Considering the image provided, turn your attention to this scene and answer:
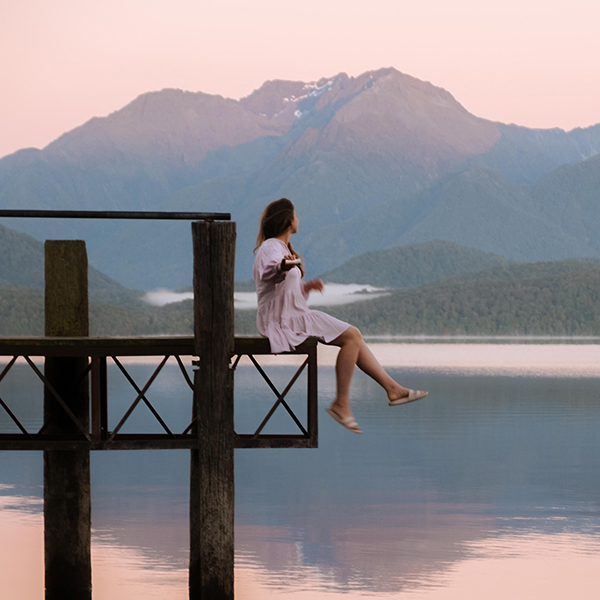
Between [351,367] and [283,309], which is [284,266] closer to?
[283,309]

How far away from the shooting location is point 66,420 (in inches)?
484

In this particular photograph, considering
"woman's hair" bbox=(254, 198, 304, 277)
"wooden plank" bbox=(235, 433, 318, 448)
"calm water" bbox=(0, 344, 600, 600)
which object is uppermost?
"woman's hair" bbox=(254, 198, 304, 277)

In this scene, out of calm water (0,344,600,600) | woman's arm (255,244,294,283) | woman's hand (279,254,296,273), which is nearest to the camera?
woman's hand (279,254,296,273)

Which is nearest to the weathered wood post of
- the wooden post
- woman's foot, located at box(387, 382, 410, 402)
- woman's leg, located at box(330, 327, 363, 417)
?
the wooden post

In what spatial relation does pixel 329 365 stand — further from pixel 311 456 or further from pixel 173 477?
pixel 173 477

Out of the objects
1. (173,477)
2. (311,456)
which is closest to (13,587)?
(173,477)

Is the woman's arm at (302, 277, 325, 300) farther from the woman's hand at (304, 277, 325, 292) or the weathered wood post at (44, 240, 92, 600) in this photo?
the weathered wood post at (44, 240, 92, 600)

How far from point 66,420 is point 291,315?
2920 mm

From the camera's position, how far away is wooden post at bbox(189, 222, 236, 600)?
1072 centimetres

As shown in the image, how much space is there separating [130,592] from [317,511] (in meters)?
8.57

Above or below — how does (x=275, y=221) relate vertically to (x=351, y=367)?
above

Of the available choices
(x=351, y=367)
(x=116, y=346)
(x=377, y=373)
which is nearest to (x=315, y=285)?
(x=351, y=367)

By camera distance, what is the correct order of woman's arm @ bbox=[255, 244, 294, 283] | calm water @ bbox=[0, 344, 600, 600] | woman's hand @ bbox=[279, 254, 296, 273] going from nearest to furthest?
woman's hand @ bbox=[279, 254, 296, 273] < woman's arm @ bbox=[255, 244, 294, 283] < calm water @ bbox=[0, 344, 600, 600]

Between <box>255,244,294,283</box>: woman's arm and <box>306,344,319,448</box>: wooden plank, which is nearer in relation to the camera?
<box>255,244,294,283</box>: woman's arm
